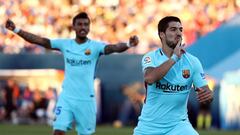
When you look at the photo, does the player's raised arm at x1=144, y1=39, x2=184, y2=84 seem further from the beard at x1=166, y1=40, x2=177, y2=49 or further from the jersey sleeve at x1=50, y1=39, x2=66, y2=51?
the jersey sleeve at x1=50, y1=39, x2=66, y2=51

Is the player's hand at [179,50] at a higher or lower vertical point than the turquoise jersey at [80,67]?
higher

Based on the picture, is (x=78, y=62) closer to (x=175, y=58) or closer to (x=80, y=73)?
(x=80, y=73)

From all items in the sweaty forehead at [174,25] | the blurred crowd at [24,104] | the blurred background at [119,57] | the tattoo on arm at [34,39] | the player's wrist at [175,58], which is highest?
the sweaty forehead at [174,25]

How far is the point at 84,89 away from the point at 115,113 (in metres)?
9.92

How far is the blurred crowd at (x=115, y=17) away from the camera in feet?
76.5

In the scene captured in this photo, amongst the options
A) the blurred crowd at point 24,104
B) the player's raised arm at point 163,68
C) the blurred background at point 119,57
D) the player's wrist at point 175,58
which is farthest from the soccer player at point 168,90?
the blurred crowd at point 24,104

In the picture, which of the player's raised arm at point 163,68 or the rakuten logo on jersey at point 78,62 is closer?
the player's raised arm at point 163,68

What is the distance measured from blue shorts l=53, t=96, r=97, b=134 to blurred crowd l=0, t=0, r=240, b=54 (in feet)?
35.8

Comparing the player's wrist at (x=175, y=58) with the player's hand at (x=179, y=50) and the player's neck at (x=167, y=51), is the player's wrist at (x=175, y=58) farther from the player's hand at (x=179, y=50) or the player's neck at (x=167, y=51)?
the player's neck at (x=167, y=51)

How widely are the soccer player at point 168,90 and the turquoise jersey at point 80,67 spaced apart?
157 inches

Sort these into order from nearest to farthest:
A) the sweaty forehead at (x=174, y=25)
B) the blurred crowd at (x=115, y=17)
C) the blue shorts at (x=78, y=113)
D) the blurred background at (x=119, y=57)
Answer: the sweaty forehead at (x=174, y=25) < the blue shorts at (x=78, y=113) < the blurred background at (x=119, y=57) < the blurred crowd at (x=115, y=17)

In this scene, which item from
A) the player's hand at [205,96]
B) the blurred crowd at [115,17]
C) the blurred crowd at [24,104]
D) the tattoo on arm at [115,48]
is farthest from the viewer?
the blurred crowd at [115,17]

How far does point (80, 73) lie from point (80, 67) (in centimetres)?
10

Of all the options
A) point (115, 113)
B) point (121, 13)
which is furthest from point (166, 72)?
point (121, 13)
